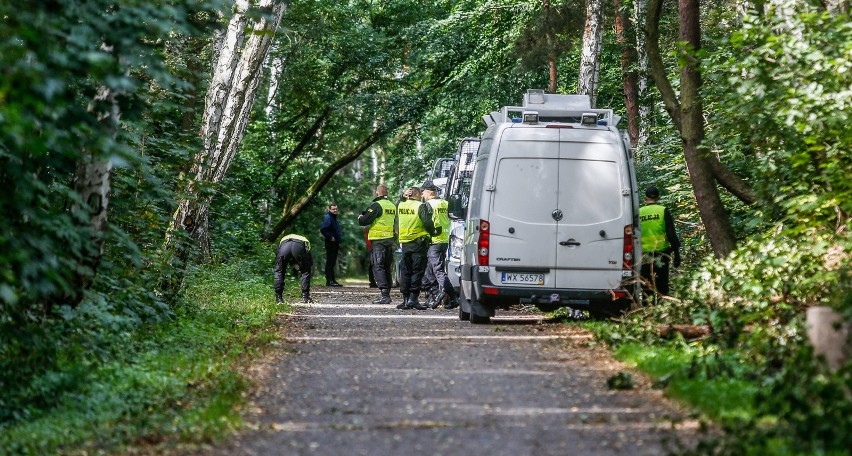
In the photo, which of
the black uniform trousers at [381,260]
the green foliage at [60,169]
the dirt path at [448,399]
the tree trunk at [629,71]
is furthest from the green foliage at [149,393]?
the tree trunk at [629,71]

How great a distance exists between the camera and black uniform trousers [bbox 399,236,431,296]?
1995 cm

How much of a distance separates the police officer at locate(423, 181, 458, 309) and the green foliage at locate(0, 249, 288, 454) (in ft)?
19.3

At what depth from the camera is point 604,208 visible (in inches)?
603

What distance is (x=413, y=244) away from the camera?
1998 cm

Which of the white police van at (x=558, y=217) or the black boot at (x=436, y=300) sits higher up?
the white police van at (x=558, y=217)

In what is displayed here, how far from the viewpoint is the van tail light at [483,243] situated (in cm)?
1538

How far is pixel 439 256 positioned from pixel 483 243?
5.44m

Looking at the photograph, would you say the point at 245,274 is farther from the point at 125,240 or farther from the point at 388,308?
the point at 125,240

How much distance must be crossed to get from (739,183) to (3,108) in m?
12.0

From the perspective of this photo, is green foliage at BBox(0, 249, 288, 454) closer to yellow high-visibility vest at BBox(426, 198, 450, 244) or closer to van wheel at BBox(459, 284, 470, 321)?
van wheel at BBox(459, 284, 470, 321)

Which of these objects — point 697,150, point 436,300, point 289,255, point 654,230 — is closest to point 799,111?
point 697,150

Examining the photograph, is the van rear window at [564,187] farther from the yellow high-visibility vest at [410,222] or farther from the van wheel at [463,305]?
the yellow high-visibility vest at [410,222]

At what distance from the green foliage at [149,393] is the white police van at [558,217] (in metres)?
3.07

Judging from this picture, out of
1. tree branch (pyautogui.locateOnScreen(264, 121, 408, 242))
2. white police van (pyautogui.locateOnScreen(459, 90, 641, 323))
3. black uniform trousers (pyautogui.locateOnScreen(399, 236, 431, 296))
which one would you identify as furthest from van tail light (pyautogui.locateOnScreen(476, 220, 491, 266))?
tree branch (pyautogui.locateOnScreen(264, 121, 408, 242))
